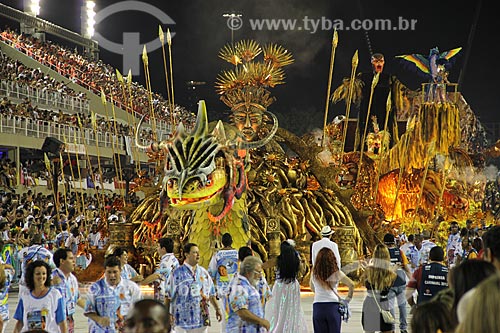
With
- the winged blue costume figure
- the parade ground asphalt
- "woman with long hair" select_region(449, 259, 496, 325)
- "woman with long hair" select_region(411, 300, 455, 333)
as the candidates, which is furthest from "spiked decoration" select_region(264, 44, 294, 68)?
"woman with long hair" select_region(411, 300, 455, 333)

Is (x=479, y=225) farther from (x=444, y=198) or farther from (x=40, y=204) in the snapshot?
(x=40, y=204)

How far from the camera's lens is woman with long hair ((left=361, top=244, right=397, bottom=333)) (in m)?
9.70

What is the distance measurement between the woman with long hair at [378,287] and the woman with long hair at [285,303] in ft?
2.44

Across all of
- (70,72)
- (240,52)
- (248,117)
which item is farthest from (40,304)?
(70,72)

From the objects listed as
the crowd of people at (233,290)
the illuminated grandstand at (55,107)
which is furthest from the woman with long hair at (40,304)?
the illuminated grandstand at (55,107)

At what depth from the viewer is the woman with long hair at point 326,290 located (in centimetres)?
942

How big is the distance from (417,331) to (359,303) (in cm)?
1163

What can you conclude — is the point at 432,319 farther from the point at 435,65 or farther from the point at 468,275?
the point at 435,65

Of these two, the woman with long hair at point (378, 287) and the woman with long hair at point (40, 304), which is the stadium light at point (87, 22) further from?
the woman with long hair at point (40, 304)

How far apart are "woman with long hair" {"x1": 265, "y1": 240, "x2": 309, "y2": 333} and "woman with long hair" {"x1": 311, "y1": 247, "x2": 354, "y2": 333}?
198 millimetres

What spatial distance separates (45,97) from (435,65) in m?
17.2

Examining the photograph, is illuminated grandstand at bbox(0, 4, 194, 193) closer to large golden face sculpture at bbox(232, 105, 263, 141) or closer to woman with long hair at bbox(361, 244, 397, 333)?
large golden face sculpture at bbox(232, 105, 263, 141)

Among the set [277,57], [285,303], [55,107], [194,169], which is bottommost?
[285,303]

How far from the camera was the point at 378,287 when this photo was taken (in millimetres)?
9719
